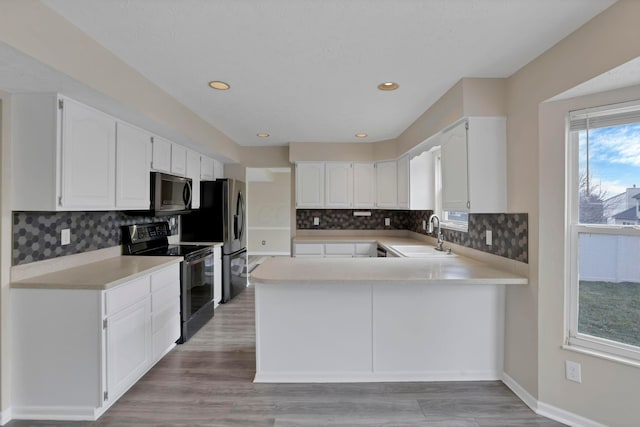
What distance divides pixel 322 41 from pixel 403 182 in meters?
2.80

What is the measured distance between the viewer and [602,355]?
1.80 metres

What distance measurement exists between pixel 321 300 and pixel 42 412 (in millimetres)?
1882

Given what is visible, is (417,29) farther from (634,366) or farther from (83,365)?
(83,365)

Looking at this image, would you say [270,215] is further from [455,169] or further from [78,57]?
[78,57]

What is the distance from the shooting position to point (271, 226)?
28.0ft

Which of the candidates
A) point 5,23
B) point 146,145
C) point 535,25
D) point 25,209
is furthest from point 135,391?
point 535,25

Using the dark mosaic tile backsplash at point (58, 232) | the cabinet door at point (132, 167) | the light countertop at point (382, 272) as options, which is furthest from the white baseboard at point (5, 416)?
the light countertop at point (382, 272)

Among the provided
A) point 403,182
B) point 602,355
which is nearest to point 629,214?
point 602,355

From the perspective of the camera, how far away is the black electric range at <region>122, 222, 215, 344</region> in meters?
3.05

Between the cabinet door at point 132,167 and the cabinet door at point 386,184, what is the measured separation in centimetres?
304

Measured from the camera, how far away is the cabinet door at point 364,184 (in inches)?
184

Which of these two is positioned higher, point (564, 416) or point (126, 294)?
point (126, 294)

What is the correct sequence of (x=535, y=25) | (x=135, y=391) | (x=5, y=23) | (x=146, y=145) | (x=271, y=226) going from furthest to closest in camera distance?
(x=271, y=226)
(x=146, y=145)
(x=135, y=391)
(x=535, y=25)
(x=5, y=23)

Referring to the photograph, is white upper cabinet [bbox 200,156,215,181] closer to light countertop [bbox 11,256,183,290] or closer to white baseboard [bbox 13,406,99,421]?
light countertop [bbox 11,256,183,290]
